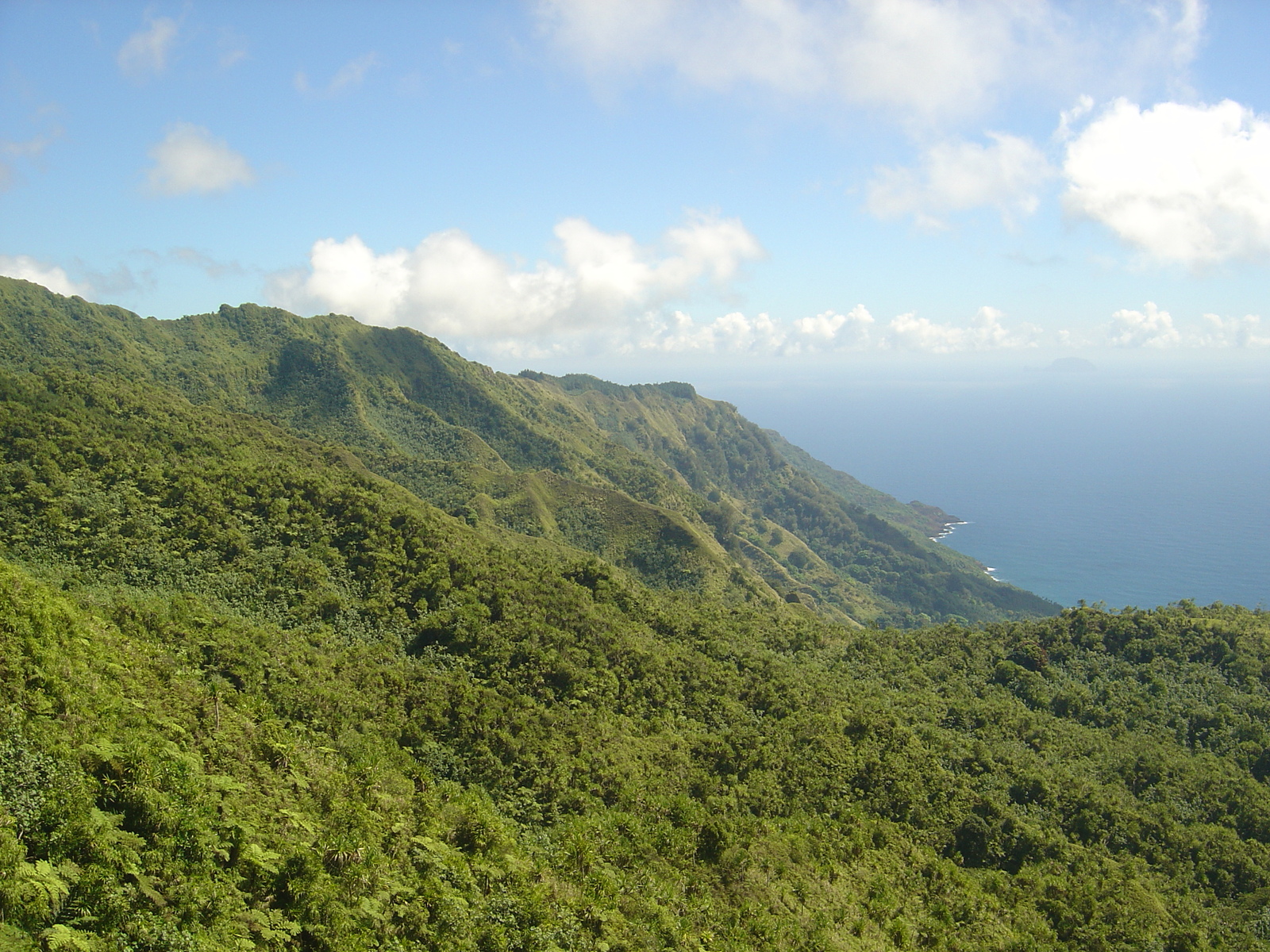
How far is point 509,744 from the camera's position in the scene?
36688mm

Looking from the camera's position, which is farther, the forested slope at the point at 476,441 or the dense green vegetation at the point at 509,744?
the forested slope at the point at 476,441

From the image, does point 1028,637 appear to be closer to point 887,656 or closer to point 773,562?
point 887,656

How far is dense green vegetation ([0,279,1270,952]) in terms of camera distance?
18.7 m

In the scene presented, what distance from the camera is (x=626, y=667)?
160 feet

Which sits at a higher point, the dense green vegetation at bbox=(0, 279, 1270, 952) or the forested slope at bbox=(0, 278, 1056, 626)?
the forested slope at bbox=(0, 278, 1056, 626)

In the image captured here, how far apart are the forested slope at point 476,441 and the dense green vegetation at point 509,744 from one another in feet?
106

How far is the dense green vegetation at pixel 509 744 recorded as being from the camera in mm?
18719

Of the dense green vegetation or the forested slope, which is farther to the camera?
the forested slope

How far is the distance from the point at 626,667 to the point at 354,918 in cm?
3125

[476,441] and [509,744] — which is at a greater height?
[476,441]

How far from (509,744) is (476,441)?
97.4m

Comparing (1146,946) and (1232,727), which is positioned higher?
(1232,727)

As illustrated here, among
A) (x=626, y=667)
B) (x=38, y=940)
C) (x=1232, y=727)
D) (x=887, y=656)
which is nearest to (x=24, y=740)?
(x=38, y=940)

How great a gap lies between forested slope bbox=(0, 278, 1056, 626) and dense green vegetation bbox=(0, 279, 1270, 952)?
106 feet
